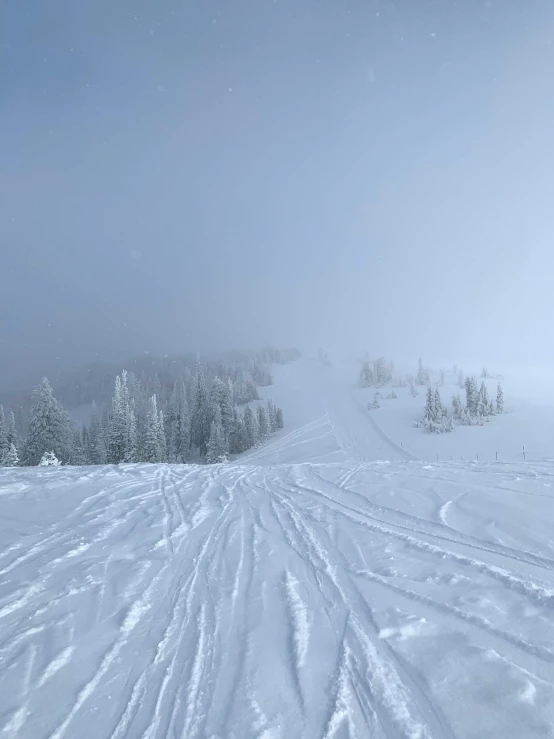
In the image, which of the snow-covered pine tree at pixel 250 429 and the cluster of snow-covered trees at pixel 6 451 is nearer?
the cluster of snow-covered trees at pixel 6 451

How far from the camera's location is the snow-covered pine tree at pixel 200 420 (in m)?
59.4

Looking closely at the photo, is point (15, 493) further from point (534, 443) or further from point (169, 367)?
point (169, 367)

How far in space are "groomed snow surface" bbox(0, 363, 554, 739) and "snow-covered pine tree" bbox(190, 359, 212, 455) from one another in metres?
50.5

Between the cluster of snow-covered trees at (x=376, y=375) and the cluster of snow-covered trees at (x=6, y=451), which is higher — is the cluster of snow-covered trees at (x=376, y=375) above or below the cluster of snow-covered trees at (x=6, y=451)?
above

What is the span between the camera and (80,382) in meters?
171

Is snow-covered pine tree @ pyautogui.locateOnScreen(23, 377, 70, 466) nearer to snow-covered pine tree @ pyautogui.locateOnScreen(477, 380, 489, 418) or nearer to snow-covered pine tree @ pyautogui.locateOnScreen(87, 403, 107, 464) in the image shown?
snow-covered pine tree @ pyautogui.locateOnScreen(87, 403, 107, 464)

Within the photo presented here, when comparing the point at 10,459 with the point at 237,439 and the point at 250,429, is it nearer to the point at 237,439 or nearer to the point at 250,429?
the point at 237,439

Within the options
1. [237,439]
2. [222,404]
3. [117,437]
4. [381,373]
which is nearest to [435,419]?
[237,439]

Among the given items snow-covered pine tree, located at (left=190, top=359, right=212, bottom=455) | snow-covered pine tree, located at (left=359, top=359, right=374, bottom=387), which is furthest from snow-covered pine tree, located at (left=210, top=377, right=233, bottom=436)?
snow-covered pine tree, located at (left=359, top=359, right=374, bottom=387)

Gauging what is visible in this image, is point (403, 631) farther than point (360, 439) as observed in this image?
No

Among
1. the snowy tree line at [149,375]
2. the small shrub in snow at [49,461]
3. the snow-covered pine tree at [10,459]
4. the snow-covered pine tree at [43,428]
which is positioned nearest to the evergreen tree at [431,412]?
the snow-covered pine tree at [43,428]

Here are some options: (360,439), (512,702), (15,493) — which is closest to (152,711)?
(512,702)

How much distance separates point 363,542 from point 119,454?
3704 centimetres

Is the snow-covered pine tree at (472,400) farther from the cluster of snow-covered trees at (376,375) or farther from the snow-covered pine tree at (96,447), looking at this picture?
the snow-covered pine tree at (96,447)
